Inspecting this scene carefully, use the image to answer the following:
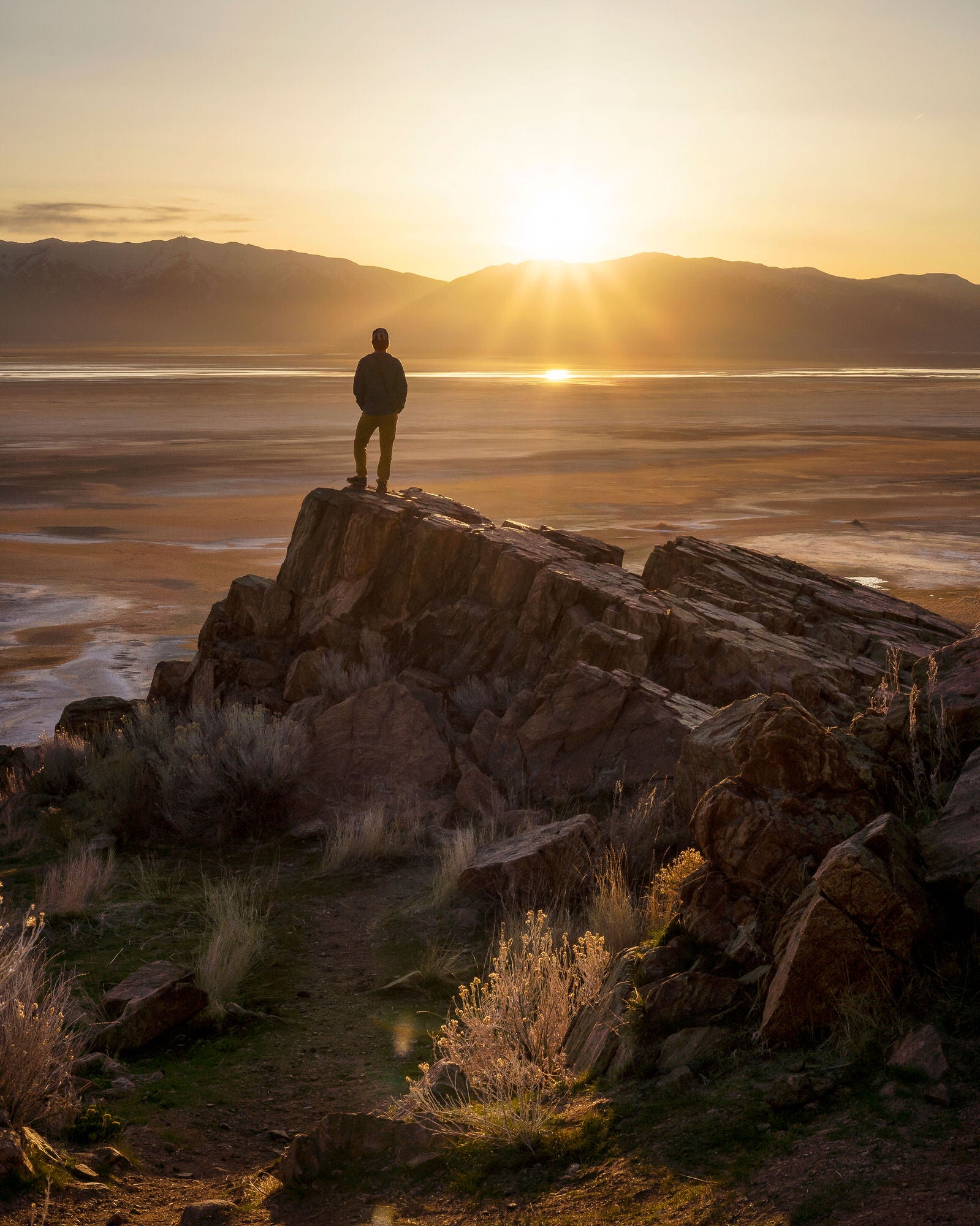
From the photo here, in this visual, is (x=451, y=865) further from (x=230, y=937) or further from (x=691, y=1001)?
(x=691, y=1001)

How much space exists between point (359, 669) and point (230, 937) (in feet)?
14.4

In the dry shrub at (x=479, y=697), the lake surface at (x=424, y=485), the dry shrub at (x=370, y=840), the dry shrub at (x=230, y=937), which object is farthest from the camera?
the lake surface at (x=424, y=485)

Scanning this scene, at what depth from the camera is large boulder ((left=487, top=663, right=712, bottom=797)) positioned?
8516mm

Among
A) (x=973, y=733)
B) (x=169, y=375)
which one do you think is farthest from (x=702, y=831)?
(x=169, y=375)

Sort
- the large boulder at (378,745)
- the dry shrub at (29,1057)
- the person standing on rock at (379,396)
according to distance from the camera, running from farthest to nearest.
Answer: the person standing on rock at (379,396) → the large boulder at (378,745) → the dry shrub at (29,1057)

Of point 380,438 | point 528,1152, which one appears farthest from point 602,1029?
point 380,438

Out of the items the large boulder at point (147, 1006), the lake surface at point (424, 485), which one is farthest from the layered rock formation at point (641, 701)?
the lake surface at point (424, 485)

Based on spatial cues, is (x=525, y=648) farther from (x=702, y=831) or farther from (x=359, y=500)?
(x=702, y=831)

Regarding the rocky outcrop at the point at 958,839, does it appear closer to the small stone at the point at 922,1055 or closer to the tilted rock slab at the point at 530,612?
the small stone at the point at 922,1055

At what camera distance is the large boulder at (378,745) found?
30.5 feet

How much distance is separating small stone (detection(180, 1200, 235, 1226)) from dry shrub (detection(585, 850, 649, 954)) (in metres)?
2.30

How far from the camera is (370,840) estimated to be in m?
8.17

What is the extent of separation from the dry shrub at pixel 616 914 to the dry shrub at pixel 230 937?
198 cm

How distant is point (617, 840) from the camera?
23.5 feet
